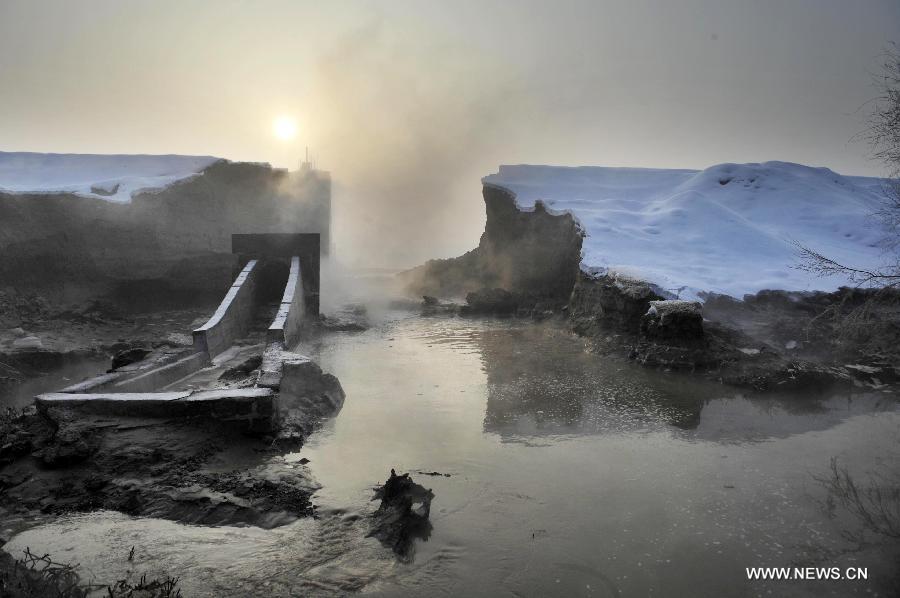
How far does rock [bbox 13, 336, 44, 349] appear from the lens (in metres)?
8.47

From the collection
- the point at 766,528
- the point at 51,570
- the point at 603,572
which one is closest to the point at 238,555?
the point at 51,570

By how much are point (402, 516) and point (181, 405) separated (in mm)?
2370

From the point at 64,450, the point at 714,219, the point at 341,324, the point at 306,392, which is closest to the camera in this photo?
the point at 64,450

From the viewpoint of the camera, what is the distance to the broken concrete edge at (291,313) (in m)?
8.30

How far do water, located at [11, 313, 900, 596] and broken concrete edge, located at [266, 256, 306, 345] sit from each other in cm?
121

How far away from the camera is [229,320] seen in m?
9.20

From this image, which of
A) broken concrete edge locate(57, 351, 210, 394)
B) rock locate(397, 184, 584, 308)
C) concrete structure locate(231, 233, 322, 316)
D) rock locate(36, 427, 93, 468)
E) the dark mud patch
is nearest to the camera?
the dark mud patch

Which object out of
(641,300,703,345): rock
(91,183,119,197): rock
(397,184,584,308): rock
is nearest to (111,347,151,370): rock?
(641,300,703,345): rock

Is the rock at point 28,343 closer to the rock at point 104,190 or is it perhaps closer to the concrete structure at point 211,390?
the concrete structure at point 211,390

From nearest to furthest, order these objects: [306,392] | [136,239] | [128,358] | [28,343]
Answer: [306,392], [128,358], [28,343], [136,239]

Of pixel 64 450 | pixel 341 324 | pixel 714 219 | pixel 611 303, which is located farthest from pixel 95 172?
pixel 714 219

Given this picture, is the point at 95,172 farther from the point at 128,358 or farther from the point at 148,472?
the point at 148,472

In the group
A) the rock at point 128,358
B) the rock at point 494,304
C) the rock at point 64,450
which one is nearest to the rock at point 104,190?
the rock at point 128,358

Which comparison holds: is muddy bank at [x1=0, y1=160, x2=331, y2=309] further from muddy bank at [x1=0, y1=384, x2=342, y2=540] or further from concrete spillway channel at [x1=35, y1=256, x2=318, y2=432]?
muddy bank at [x1=0, y1=384, x2=342, y2=540]
